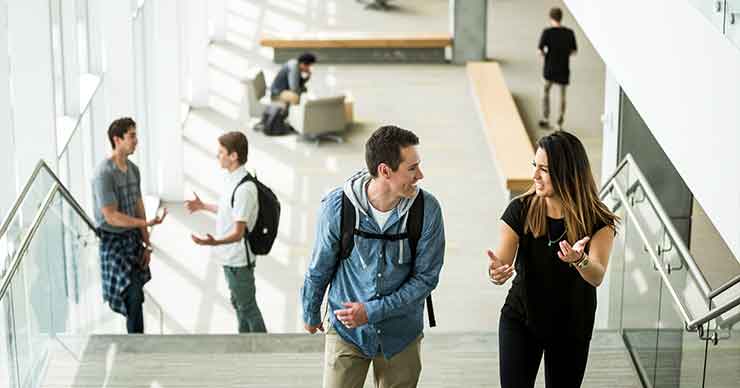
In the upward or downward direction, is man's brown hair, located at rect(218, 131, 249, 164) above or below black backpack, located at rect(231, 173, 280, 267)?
above

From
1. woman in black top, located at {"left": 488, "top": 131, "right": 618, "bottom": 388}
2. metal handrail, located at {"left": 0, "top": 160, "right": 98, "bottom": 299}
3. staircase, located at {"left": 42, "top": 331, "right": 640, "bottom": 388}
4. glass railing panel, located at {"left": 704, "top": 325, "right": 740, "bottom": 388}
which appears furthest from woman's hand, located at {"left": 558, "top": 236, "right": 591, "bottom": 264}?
metal handrail, located at {"left": 0, "top": 160, "right": 98, "bottom": 299}

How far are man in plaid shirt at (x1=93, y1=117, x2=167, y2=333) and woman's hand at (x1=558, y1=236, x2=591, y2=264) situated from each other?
→ 4227 millimetres

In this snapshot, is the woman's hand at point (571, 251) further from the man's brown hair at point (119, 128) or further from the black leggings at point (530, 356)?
the man's brown hair at point (119, 128)

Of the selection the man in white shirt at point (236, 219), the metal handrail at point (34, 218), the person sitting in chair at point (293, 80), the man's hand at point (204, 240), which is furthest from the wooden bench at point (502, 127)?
the metal handrail at point (34, 218)

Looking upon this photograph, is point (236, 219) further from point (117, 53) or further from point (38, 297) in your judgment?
point (117, 53)

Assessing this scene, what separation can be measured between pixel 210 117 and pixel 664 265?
1197cm

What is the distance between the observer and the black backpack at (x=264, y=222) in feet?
30.0

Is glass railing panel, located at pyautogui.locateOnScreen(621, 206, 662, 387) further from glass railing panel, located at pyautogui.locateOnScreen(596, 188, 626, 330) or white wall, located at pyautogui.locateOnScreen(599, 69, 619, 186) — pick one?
white wall, located at pyautogui.locateOnScreen(599, 69, 619, 186)

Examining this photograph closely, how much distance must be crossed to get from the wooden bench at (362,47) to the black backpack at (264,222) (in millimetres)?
12812

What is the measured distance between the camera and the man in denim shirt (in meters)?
5.76

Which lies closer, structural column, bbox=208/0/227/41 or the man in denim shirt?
the man in denim shirt

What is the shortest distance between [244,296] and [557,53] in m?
9.77

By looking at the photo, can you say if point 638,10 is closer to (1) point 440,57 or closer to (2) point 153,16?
Result: (2) point 153,16

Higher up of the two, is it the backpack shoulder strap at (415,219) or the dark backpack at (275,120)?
the backpack shoulder strap at (415,219)
